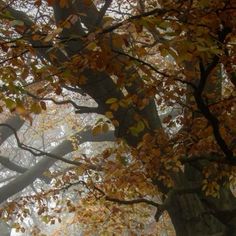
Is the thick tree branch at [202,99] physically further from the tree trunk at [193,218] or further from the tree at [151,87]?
the tree trunk at [193,218]

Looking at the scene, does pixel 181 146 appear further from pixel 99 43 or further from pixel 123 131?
pixel 99 43

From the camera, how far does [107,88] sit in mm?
7148

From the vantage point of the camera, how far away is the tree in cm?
362

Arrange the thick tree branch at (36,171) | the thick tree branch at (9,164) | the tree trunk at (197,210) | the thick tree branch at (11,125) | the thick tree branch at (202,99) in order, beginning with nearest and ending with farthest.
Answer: the thick tree branch at (202,99) < the tree trunk at (197,210) < the thick tree branch at (9,164) < the thick tree branch at (36,171) < the thick tree branch at (11,125)

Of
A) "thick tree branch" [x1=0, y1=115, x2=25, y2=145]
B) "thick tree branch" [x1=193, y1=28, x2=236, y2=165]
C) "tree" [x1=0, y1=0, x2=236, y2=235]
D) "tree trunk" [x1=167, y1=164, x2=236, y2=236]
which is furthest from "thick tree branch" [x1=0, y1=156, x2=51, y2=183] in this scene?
"thick tree branch" [x1=193, y1=28, x2=236, y2=165]

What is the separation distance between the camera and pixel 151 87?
4742mm

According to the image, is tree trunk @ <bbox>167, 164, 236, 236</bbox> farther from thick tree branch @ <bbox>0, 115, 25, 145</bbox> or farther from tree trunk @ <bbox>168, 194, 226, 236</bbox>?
thick tree branch @ <bbox>0, 115, 25, 145</bbox>

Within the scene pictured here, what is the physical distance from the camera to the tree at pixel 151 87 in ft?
11.9

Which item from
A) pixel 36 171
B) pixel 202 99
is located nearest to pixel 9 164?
pixel 36 171

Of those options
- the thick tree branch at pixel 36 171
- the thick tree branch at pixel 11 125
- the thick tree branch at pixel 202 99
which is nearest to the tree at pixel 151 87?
the thick tree branch at pixel 202 99

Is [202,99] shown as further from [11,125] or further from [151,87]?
[11,125]

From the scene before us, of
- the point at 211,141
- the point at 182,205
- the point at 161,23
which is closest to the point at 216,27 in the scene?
the point at 161,23

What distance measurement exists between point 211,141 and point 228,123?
0.46 meters

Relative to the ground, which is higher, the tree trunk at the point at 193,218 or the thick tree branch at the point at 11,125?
the thick tree branch at the point at 11,125
